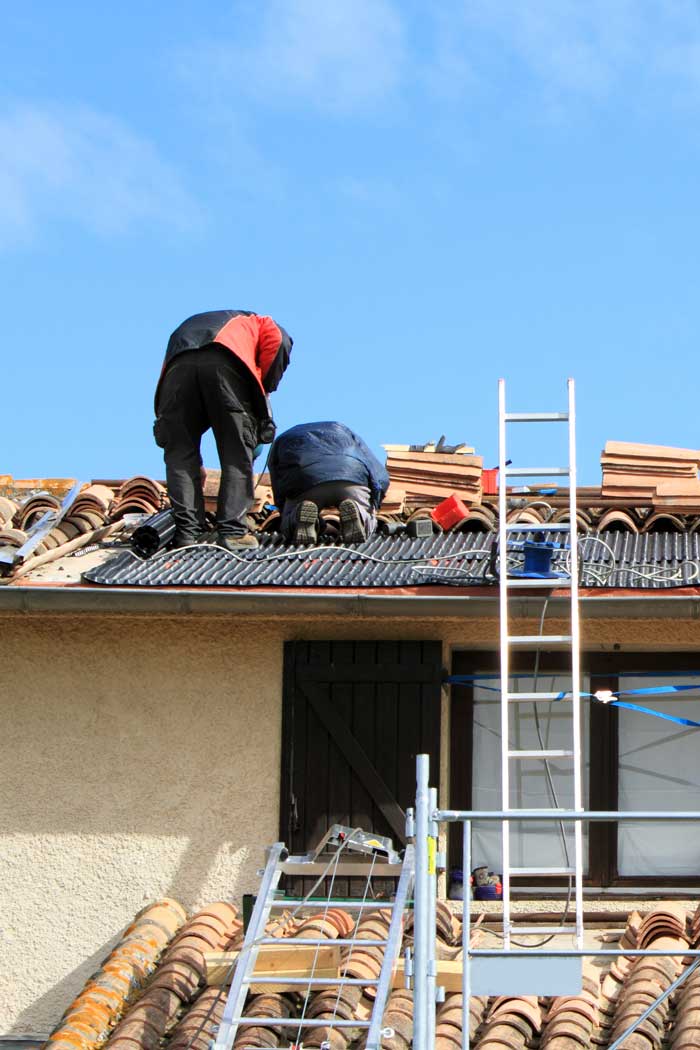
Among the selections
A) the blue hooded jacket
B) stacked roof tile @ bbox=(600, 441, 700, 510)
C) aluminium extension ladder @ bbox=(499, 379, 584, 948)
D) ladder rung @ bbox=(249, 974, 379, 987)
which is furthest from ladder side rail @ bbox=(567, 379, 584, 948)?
stacked roof tile @ bbox=(600, 441, 700, 510)

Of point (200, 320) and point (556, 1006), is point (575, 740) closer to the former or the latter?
point (556, 1006)

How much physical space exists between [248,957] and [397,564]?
2.89m

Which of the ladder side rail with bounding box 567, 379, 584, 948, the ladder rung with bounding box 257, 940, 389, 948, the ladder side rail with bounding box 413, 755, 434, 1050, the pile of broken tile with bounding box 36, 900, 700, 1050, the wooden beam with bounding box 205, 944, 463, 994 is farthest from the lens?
the ladder side rail with bounding box 567, 379, 584, 948

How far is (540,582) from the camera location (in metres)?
9.31

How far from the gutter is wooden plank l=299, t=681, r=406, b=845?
56 cm

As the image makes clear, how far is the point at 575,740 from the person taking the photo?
8.78 meters

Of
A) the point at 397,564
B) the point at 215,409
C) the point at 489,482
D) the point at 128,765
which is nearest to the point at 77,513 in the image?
the point at 215,409

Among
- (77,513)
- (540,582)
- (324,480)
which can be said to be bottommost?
(540,582)

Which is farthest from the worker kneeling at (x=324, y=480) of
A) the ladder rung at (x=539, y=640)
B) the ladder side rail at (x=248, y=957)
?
the ladder side rail at (x=248, y=957)

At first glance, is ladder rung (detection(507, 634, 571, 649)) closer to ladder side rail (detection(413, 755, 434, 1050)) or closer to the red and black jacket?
ladder side rail (detection(413, 755, 434, 1050))

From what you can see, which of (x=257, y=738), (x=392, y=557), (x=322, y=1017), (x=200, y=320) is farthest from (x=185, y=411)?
(x=322, y=1017)

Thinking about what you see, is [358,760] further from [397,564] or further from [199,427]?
[199,427]

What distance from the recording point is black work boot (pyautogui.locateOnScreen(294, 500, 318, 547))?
430 inches

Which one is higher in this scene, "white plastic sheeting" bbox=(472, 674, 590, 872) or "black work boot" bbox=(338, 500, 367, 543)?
"black work boot" bbox=(338, 500, 367, 543)
